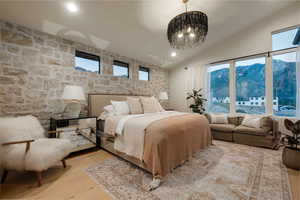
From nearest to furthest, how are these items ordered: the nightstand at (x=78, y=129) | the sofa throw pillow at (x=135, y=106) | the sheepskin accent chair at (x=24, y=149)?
the sheepskin accent chair at (x=24, y=149), the nightstand at (x=78, y=129), the sofa throw pillow at (x=135, y=106)

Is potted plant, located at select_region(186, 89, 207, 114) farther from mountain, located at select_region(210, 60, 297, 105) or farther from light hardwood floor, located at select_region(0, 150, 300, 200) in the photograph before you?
light hardwood floor, located at select_region(0, 150, 300, 200)

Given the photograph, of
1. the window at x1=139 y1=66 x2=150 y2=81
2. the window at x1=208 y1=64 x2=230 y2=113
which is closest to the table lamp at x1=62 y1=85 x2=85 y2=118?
the window at x1=139 y1=66 x2=150 y2=81

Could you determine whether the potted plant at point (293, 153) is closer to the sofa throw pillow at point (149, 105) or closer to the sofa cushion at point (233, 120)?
the sofa cushion at point (233, 120)

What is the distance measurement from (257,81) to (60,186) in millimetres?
5232

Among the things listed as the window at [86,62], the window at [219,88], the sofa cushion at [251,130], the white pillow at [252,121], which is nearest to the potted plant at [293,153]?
the sofa cushion at [251,130]

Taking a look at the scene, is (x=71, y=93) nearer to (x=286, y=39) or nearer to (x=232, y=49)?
(x=232, y=49)

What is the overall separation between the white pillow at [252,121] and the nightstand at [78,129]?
3.93 m

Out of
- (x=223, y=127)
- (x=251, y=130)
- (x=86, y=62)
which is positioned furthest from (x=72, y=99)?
(x=251, y=130)

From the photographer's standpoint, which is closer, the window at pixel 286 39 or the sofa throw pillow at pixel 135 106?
the sofa throw pillow at pixel 135 106

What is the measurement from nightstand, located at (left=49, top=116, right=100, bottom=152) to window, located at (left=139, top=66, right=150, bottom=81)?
2.53 m

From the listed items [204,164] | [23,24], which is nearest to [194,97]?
[204,164]

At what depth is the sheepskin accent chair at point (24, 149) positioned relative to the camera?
1638mm

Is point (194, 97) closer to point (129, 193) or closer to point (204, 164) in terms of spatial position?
point (204, 164)

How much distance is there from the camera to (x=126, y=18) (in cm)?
264
